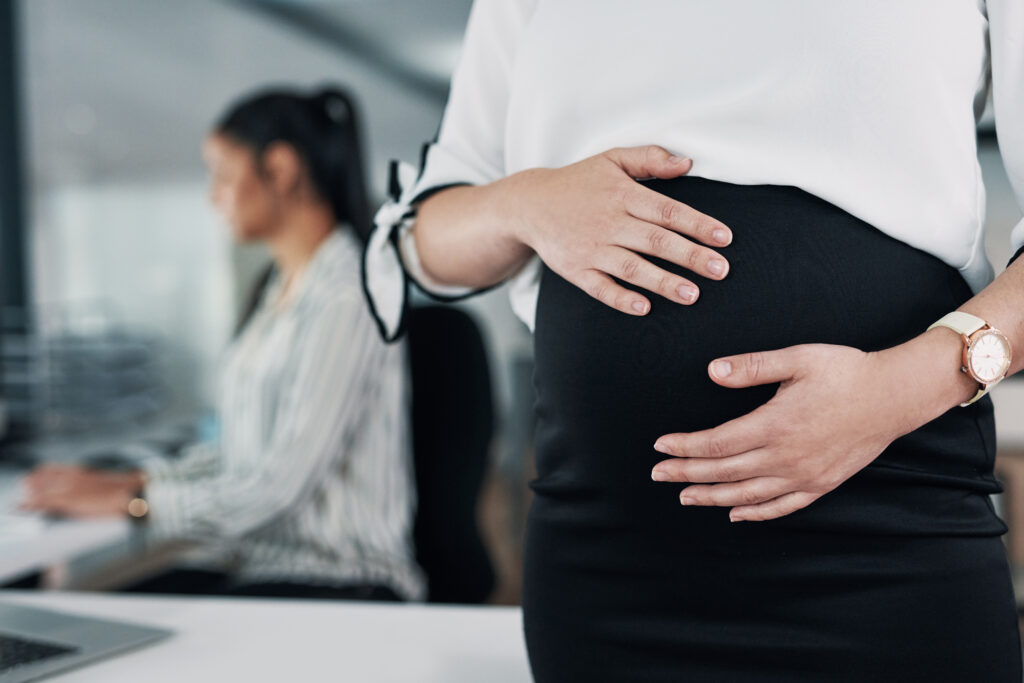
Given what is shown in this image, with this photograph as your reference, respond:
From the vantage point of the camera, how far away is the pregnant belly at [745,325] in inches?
21.5

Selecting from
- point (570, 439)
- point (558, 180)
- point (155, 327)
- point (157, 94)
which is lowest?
point (155, 327)

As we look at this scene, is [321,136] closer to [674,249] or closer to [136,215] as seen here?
[674,249]

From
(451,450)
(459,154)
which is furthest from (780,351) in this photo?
(451,450)

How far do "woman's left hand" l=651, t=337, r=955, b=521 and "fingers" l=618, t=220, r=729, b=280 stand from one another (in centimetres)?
6

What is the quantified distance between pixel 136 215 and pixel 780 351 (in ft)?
10.2

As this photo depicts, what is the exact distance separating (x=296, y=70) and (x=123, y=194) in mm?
1014

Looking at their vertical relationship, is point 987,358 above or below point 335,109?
below

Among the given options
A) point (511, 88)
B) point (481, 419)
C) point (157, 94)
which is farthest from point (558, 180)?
point (157, 94)

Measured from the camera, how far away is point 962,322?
20.7 inches

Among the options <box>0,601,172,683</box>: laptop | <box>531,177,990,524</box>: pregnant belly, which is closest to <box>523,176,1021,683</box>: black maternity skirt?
<box>531,177,990,524</box>: pregnant belly

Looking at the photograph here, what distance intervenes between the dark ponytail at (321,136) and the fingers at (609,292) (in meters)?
1.10

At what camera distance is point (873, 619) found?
52 centimetres

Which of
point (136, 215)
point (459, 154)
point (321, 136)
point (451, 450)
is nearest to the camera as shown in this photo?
point (459, 154)

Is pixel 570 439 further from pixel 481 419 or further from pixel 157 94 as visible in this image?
pixel 157 94
